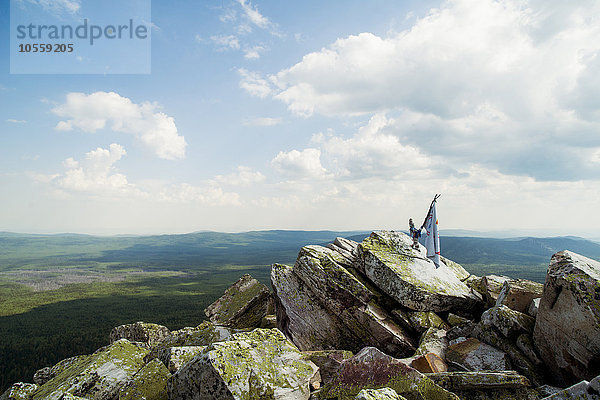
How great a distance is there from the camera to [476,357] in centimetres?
1224

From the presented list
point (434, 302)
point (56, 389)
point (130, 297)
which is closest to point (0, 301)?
point (130, 297)

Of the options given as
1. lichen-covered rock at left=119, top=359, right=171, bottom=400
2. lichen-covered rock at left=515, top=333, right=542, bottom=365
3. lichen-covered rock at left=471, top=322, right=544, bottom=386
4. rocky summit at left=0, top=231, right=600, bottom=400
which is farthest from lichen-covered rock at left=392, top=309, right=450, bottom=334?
lichen-covered rock at left=119, top=359, right=171, bottom=400

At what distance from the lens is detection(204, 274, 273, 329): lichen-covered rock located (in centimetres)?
2147

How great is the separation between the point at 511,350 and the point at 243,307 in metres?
16.4

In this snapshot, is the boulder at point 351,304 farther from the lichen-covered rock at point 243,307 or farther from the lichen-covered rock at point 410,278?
the lichen-covered rock at point 243,307

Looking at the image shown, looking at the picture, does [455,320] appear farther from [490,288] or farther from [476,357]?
[476,357]

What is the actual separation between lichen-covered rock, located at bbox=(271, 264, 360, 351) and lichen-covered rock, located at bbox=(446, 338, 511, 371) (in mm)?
5421

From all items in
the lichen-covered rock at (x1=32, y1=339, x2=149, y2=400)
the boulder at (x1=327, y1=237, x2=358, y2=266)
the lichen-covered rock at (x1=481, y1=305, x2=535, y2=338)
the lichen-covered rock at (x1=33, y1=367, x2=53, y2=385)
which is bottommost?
the lichen-covered rock at (x1=33, y1=367, x2=53, y2=385)

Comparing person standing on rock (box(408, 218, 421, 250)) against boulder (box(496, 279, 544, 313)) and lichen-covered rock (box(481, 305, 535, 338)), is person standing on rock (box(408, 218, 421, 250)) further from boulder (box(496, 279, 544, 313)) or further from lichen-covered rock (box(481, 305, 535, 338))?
lichen-covered rock (box(481, 305, 535, 338))

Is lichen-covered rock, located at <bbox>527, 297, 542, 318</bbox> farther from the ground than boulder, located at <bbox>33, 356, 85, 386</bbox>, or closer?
farther from the ground

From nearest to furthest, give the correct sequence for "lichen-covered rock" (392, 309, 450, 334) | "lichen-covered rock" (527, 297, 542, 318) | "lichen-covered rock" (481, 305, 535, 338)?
"lichen-covered rock" (481, 305, 535, 338), "lichen-covered rock" (527, 297, 542, 318), "lichen-covered rock" (392, 309, 450, 334)

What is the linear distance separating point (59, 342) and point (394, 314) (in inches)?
4753

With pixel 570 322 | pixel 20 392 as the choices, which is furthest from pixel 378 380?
pixel 20 392

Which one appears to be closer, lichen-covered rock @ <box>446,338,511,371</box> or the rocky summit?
the rocky summit
